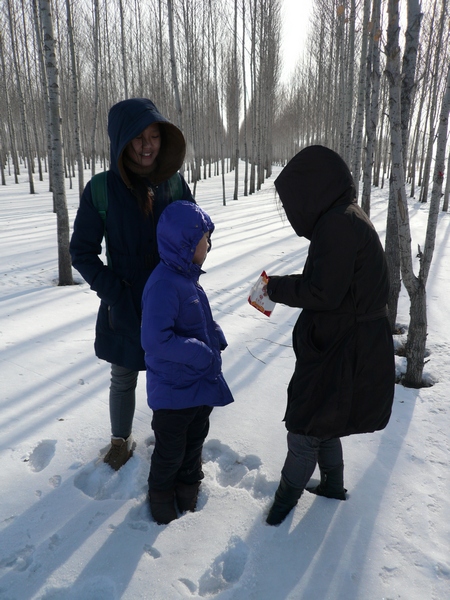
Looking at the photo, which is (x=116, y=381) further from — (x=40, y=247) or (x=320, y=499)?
(x=40, y=247)

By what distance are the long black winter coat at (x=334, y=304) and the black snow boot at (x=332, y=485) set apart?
343 mm

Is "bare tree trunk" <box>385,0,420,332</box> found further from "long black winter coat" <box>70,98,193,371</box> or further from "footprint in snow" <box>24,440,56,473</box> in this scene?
"footprint in snow" <box>24,440,56,473</box>

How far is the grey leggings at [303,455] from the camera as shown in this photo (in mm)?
1630

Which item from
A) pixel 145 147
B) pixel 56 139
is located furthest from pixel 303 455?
pixel 56 139

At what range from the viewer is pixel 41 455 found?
2029 mm

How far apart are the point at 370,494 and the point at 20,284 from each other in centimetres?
462

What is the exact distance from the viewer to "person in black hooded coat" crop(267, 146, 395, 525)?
137 centimetres

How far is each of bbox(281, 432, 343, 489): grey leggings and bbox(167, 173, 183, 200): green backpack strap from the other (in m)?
1.25

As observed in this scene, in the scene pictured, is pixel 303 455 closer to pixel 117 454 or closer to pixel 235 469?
pixel 235 469

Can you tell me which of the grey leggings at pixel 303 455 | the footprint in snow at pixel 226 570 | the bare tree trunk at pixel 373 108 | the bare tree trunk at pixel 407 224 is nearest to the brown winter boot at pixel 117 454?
the footprint in snow at pixel 226 570

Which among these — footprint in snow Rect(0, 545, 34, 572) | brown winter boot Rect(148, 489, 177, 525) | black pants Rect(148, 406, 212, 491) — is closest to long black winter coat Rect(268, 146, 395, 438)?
black pants Rect(148, 406, 212, 491)

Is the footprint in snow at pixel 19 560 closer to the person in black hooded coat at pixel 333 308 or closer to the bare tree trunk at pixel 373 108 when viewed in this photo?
the person in black hooded coat at pixel 333 308

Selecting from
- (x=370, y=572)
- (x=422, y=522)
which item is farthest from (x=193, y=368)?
(x=422, y=522)

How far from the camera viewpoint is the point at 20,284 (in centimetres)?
486
